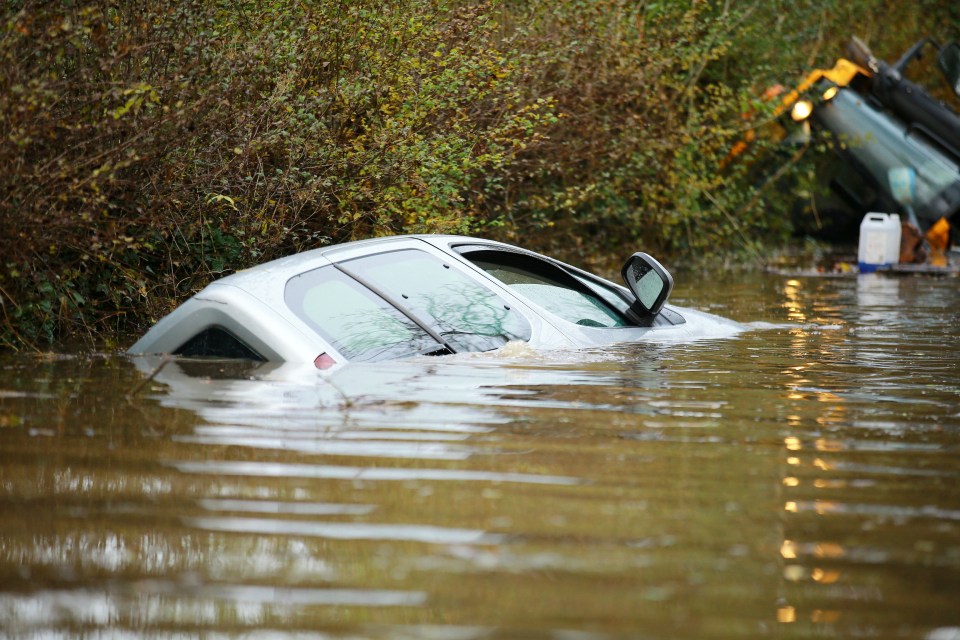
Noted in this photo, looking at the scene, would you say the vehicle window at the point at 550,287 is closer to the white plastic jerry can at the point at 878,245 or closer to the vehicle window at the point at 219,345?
the vehicle window at the point at 219,345

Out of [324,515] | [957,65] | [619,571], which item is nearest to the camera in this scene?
[619,571]

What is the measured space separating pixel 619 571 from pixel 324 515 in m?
A: 0.90

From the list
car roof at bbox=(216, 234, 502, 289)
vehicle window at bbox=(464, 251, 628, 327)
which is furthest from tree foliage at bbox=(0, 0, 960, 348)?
vehicle window at bbox=(464, 251, 628, 327)

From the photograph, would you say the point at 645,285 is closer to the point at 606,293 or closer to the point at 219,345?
the point at 606,293

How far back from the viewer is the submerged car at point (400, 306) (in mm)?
5570

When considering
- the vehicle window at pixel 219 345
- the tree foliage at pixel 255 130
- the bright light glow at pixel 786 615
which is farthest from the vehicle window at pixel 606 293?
the bright light glow at pixel 786 615

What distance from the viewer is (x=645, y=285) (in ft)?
24.0

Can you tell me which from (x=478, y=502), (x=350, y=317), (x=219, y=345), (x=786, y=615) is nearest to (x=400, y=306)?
(x=350, y=317)

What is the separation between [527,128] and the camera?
11.6 m

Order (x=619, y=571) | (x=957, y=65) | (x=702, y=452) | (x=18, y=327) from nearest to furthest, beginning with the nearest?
(x=619, y=571)
(x=702, y=452)
(x=18, y=327)
(x=957, y=65)

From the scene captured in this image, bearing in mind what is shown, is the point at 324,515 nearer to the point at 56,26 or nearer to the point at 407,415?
the point at 407,415

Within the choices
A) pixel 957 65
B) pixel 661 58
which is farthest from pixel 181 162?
pixel 957 65

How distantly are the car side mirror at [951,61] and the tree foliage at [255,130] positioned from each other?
497 cm

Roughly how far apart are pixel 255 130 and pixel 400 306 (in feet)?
10.6
